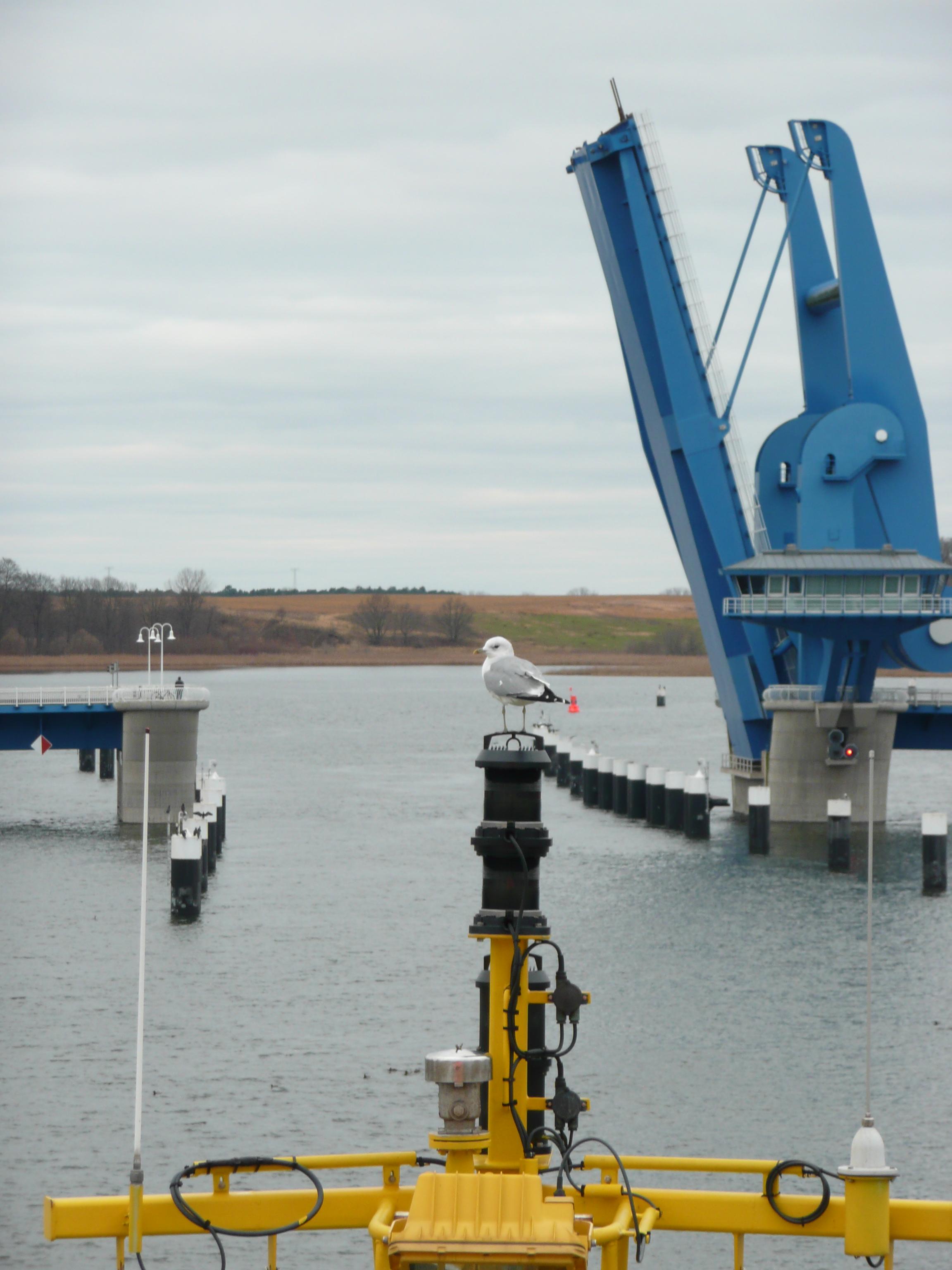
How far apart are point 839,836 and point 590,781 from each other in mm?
15639

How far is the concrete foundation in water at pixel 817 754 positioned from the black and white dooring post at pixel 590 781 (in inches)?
378

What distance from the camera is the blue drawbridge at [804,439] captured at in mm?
36250

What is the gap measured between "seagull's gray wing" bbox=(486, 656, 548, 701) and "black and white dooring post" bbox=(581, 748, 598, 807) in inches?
1581

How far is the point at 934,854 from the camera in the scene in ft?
98.8

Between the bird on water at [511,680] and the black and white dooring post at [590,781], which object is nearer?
the bird on water at [511,680]

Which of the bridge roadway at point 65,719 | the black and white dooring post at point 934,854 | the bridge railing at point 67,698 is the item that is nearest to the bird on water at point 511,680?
the black and white dooring post at point 934,854

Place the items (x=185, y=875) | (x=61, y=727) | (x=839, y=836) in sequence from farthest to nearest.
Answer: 1. (x=61, y=727)
2. (x=839, y=836)
3. (x=185, y=875)

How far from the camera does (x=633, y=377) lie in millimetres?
38469

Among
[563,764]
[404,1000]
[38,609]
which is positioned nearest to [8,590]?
[38,609]

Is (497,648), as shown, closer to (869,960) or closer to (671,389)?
(869,960)

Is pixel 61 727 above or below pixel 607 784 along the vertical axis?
above

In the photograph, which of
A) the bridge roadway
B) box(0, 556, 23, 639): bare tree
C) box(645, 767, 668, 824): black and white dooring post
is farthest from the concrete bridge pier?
box(0, 556, 23, 639): bare tree

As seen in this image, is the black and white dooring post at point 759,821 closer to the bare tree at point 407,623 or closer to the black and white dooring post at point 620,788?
the black and white dooring post at point 620,788

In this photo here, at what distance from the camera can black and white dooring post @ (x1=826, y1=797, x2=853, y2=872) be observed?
3200cm
